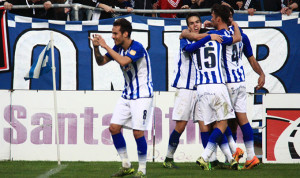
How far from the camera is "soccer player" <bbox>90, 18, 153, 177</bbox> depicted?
25.5ft

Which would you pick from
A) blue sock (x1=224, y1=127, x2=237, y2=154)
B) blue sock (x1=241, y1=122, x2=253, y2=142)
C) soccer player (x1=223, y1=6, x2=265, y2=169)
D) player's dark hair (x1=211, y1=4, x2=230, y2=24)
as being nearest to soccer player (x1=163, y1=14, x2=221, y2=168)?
blue sock (x1=224, y1=127, x2=237, y2=154)

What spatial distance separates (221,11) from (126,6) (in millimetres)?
4894

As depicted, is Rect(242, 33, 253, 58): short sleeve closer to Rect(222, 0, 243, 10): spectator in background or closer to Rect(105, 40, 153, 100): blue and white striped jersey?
Rect(105, 40, 153, 100): blue and white striped jersey

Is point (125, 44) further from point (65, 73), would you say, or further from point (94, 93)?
point (65, 73)

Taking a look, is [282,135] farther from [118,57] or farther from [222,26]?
[118,57]

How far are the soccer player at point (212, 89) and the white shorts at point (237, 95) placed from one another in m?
0.44

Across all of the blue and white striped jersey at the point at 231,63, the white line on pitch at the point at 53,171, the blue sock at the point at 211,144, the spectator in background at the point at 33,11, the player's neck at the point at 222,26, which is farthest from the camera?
the spectator in background at the point at 33,11

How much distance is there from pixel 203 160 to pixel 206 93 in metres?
0.91

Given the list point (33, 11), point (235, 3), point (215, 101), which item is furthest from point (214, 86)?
point (33, 11)

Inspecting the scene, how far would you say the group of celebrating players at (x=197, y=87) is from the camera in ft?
25.7

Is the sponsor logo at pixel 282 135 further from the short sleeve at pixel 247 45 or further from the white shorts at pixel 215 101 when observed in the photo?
the white shorts at pixel 215 101

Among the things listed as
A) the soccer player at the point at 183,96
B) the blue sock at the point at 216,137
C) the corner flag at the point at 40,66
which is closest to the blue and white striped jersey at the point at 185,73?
the soccer player at the point at 183,96

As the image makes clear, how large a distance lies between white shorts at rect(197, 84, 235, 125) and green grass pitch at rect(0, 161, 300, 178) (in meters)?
0.79

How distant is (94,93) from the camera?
35.6ft
